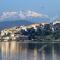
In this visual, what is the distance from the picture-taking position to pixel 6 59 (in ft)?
109

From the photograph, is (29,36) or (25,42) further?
(25,42)

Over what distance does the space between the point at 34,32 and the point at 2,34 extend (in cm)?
712

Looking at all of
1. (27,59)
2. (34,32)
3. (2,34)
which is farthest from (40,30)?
(27,59)

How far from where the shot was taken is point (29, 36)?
7919 cm

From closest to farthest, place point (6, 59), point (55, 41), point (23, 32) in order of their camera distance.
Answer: point (6, 59), point (55, 41), point (23, 32)

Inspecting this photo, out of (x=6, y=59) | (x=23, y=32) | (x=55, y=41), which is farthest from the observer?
(x=23, y=32)

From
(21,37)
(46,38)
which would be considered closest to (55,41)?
(46,38)

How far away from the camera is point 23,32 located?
271 ft

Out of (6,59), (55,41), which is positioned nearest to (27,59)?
(6,59)

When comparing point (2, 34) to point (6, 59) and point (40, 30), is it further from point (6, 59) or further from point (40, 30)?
point (6, 59)

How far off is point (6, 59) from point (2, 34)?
4747 cm

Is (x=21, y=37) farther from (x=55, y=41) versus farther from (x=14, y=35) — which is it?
(x=55, y=41)

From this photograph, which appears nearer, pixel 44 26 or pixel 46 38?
pixel 46 38

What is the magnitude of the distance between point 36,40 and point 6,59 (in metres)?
45.7
